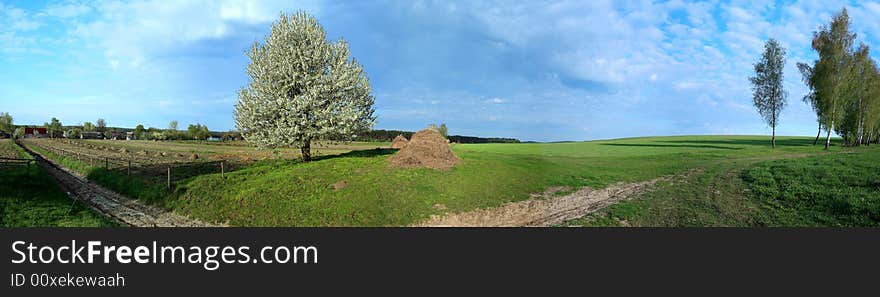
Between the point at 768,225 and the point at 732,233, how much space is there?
1.76 metres

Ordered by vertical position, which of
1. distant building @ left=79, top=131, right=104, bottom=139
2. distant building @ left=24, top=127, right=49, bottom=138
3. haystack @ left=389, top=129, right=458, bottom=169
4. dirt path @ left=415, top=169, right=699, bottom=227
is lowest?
dirt path @ left=415, top=169, right=699, bottom=227

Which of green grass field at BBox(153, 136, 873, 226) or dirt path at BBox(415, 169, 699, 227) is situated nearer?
dirt path at BBox(415, 169, 699, 227)

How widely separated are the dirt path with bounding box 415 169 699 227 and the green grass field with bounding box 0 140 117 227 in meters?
12.0

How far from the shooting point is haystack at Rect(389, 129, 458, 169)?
68.0 feet

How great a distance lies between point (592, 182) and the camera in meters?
18.8

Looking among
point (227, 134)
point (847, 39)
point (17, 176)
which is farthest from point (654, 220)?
point (227, 134)

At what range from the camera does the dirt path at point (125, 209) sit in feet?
45.9

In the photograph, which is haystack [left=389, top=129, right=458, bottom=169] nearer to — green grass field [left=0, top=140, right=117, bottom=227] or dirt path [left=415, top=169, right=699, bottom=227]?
dirt path [left=415, top=169, right=699, bottom=227]

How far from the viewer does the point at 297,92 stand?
76.6 feet

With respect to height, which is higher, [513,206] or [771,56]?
[771,56]

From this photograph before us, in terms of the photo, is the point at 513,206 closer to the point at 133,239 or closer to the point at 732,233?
the point at 732,233

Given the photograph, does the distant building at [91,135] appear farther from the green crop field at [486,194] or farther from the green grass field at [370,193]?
the green grass field at [370,193]

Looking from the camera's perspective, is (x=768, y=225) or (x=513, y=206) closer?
(x=768, y=225)

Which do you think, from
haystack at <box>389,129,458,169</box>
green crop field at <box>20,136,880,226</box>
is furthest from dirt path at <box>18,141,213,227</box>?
haystack at <box>389,129,458,169</box>
